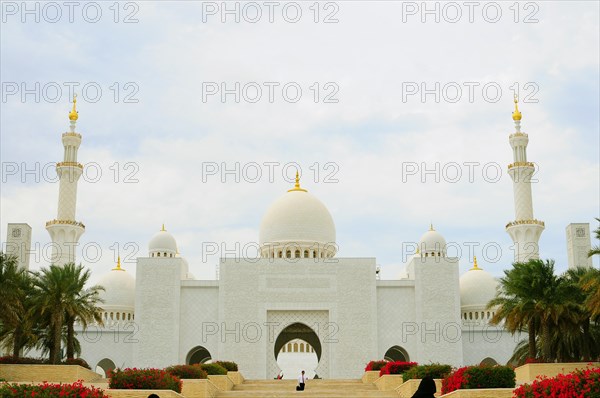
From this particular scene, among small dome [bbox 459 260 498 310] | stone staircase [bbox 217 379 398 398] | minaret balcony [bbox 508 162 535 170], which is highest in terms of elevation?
minaret balcony [bbox 508 162 535 170]

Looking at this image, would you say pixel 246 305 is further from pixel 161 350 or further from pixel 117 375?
pixel 117 375

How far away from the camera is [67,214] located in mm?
35656

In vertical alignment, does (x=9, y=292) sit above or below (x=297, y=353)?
above

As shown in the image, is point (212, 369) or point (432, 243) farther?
point (432, 243)

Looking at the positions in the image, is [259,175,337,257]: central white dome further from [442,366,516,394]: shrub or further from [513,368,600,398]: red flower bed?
[513,368,600,398]: red flower bed

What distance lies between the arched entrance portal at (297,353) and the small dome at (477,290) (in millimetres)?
7588

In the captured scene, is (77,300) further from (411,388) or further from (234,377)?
(411,388)

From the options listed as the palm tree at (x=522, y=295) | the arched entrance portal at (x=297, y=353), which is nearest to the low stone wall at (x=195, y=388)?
the palm tree at (x=522, y=295)

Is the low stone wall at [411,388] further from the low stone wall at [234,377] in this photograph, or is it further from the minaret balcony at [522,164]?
the minaret balcony at [522,164]

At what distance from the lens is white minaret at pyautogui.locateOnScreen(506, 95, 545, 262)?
35438 millimetres

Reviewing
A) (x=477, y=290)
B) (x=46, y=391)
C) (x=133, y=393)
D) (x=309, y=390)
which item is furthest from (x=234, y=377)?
(x=477, y=290)

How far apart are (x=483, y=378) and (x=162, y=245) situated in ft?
87.1

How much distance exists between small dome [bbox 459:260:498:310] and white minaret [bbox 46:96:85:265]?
60.3ft

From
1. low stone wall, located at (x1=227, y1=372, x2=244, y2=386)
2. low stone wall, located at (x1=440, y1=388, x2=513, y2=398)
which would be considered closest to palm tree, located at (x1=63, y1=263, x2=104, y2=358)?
low stone wall, located at (x1=227, y1=372, x2=244, y2=386)
